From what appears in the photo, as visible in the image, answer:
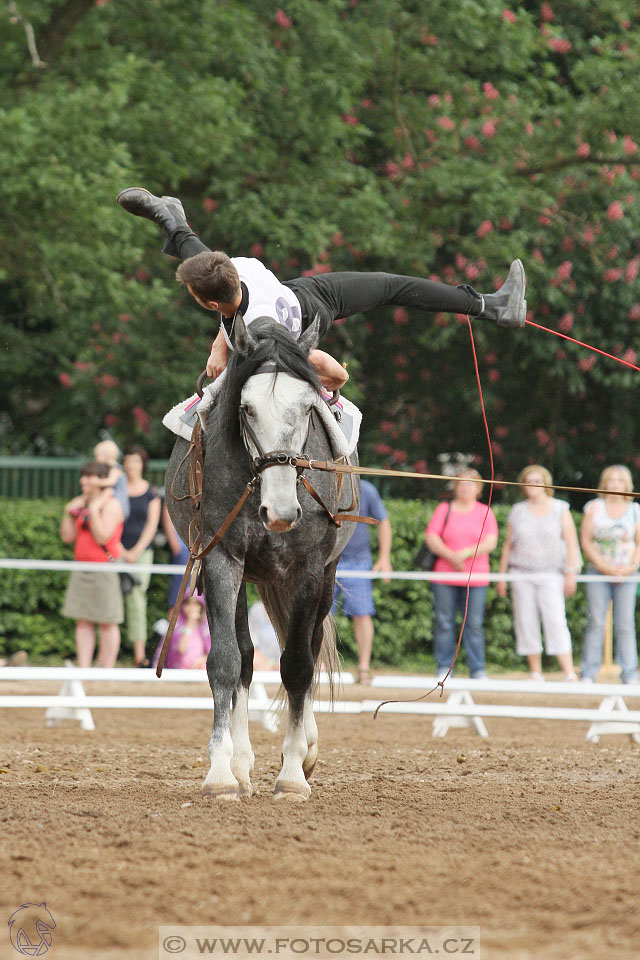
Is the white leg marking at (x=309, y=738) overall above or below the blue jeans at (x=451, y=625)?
above

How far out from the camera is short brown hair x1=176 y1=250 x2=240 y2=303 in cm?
494

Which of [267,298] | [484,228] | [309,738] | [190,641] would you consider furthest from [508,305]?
[484,228]

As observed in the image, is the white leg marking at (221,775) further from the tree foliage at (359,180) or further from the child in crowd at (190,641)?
the tree foliage at (359,180)

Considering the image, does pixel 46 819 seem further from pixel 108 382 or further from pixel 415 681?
pixel 108 382

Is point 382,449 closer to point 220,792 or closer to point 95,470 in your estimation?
point 95,470

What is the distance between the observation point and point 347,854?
12.9 ft

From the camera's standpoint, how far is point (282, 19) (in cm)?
1318

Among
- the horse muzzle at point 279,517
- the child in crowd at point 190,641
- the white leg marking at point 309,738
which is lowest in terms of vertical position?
the child in crowd at point 190,641

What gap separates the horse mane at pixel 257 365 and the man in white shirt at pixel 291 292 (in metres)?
0.14

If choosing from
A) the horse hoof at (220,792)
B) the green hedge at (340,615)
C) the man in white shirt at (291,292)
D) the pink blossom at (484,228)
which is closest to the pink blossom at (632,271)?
the pink blossom at (484,228)

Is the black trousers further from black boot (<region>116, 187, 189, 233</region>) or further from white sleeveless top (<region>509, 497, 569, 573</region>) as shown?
white sleeveless top (<region>509, 497, 569, 573</region>)

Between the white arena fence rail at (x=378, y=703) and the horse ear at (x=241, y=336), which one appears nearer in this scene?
the horse ear at (x=241, y=336)

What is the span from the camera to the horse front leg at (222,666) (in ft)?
16.2

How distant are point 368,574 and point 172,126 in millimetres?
5304
